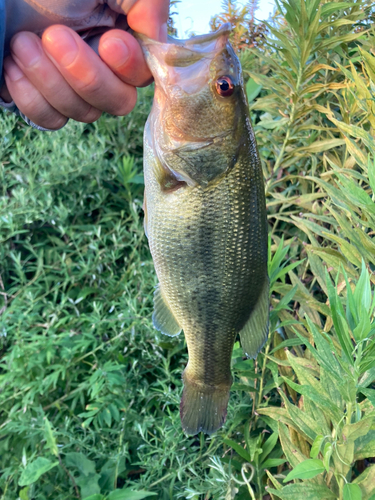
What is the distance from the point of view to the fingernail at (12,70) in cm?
102

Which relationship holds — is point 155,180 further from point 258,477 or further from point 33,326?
point 33,326

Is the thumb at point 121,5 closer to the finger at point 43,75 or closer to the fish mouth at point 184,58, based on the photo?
the fish mouth at point 184,58

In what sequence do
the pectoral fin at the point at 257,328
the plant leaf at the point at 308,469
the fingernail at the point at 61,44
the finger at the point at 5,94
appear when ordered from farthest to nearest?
the finger at the point at 5,94 → the pectoral fin at the point at 257,328 → the fingernail at the point at 61,44 → the plant leaf at the point at 308,469

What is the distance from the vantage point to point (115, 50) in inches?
35.9

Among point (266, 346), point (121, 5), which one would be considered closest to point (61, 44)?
point (121, 5)

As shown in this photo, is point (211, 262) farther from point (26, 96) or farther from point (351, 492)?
point (26, 96)

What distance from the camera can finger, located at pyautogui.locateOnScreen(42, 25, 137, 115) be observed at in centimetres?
92

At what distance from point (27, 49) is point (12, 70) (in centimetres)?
10

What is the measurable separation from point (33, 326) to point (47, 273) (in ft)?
1.31

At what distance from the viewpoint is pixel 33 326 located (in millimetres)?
1872

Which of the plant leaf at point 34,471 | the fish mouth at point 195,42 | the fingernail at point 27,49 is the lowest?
the plant leaf at point 34,471

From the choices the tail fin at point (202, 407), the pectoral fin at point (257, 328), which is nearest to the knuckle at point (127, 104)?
the pectoral fin at point (257, 328)

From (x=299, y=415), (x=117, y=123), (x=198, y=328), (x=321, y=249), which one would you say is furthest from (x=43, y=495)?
(x=117, y=123)

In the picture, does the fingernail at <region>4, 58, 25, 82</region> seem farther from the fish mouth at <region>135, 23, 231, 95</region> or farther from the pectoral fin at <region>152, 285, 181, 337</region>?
the pectoral fin at <region>152, 285, 181, 337</region>
